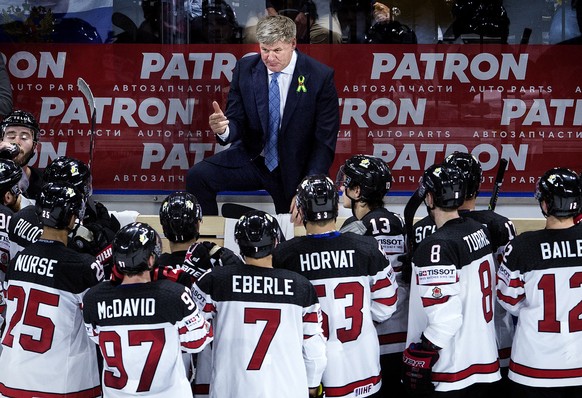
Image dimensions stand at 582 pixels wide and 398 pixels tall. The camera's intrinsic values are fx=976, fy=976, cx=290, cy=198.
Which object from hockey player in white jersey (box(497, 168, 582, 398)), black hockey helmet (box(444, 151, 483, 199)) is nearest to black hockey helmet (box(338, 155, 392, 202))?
black hockey helmet (box(444, 151, 483, 199))

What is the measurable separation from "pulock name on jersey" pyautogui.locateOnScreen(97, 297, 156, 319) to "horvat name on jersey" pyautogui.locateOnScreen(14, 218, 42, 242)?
0.83 m

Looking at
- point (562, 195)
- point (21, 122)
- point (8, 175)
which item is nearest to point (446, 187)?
point (562, 195)

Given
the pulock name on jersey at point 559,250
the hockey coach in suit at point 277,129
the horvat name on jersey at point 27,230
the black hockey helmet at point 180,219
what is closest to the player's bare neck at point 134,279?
the black hockey helmet at point 180,219

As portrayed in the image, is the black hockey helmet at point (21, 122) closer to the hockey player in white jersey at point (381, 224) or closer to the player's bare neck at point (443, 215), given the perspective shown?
the hockey player in white jersey at point (381, 224)

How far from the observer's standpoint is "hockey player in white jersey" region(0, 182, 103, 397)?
3781 mm

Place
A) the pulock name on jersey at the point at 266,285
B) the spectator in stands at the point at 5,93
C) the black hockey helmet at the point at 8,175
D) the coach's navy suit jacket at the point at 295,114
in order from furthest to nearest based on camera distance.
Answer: the spectator in stands at the point at 5,93
the coach's navy suit jacket at the point at 295,114
the black hockey helmet at the point at 8,175
the pulock name on jersey at the point at 266,285

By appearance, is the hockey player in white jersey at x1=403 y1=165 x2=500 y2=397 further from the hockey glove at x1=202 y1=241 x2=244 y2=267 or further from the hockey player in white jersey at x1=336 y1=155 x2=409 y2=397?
the hockey glove at x1=202 y1=241 x2=244 y2=267

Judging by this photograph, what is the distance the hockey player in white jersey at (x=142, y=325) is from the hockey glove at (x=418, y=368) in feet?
2.83

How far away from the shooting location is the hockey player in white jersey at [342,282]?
3.76 meters

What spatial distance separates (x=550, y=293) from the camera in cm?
386

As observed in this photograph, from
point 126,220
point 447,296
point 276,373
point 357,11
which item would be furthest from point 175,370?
point 357,11

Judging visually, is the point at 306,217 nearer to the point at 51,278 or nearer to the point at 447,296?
the point at 447,296

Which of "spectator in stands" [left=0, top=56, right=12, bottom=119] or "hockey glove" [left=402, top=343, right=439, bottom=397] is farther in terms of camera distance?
"spectator in stands" [left=0, top=56, right=12, bottom=119]

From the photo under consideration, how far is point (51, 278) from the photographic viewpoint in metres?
3.77
